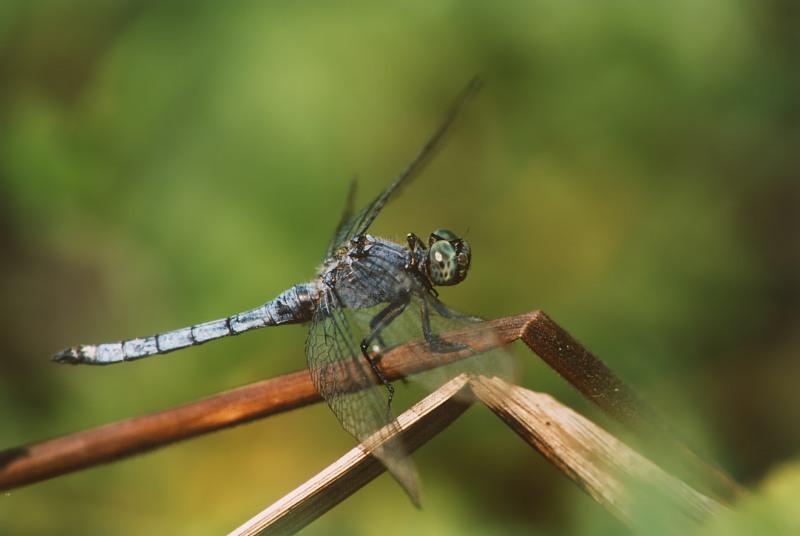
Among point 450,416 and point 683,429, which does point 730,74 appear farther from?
point 450,416

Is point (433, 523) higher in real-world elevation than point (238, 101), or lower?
lower

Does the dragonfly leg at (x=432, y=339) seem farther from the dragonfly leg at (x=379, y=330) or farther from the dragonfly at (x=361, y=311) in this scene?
the dragonfly leg at (x=379, y=330)

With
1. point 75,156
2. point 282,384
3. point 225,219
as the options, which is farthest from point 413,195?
point 282,384

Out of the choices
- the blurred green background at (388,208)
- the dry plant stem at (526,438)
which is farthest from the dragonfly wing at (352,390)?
the blurred green background at (388,208)

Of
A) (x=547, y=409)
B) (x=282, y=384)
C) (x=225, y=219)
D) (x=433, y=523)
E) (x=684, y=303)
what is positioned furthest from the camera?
(x=225, y=219)

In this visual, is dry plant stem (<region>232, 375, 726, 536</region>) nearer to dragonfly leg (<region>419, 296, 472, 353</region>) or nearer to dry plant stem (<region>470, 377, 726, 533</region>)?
dry plant stem (<region>470, 377, 726, 533</region>)

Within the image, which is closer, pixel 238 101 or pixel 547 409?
pixel 547 409
